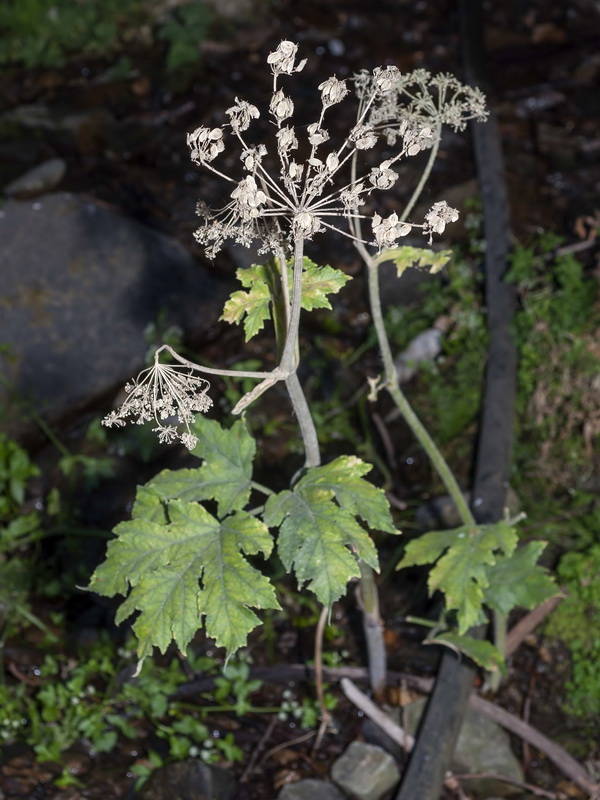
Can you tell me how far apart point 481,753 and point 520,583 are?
2.76ft

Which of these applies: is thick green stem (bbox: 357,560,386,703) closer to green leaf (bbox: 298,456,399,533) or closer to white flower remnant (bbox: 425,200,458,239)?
green leaf (bbox: 298,456,399,533)

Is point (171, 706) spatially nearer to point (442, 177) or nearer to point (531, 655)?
point (531, 655)

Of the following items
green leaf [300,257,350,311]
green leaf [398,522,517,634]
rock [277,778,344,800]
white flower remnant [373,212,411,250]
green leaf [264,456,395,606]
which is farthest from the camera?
rock [277,778,344,800]

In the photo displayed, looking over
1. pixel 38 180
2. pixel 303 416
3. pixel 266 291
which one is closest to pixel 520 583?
pixel 303 416

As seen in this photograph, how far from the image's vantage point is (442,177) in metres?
5.56

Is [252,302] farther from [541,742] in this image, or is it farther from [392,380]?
[541,742]

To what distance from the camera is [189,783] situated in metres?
3.09

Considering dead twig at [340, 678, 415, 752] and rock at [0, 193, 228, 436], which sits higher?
rock at [0, 193, 228, 436]

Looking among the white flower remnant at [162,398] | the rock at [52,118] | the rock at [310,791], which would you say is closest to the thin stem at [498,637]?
the rock at [310,791]

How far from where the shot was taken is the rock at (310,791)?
307 cm

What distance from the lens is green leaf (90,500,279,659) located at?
6.72ft

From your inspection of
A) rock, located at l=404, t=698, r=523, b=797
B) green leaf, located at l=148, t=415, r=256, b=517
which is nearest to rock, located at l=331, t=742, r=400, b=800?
rock, located at l=404, t=698, r=523, b=797

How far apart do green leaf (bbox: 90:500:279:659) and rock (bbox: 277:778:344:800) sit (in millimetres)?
1292

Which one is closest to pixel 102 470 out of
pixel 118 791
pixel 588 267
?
pixel 118 791
